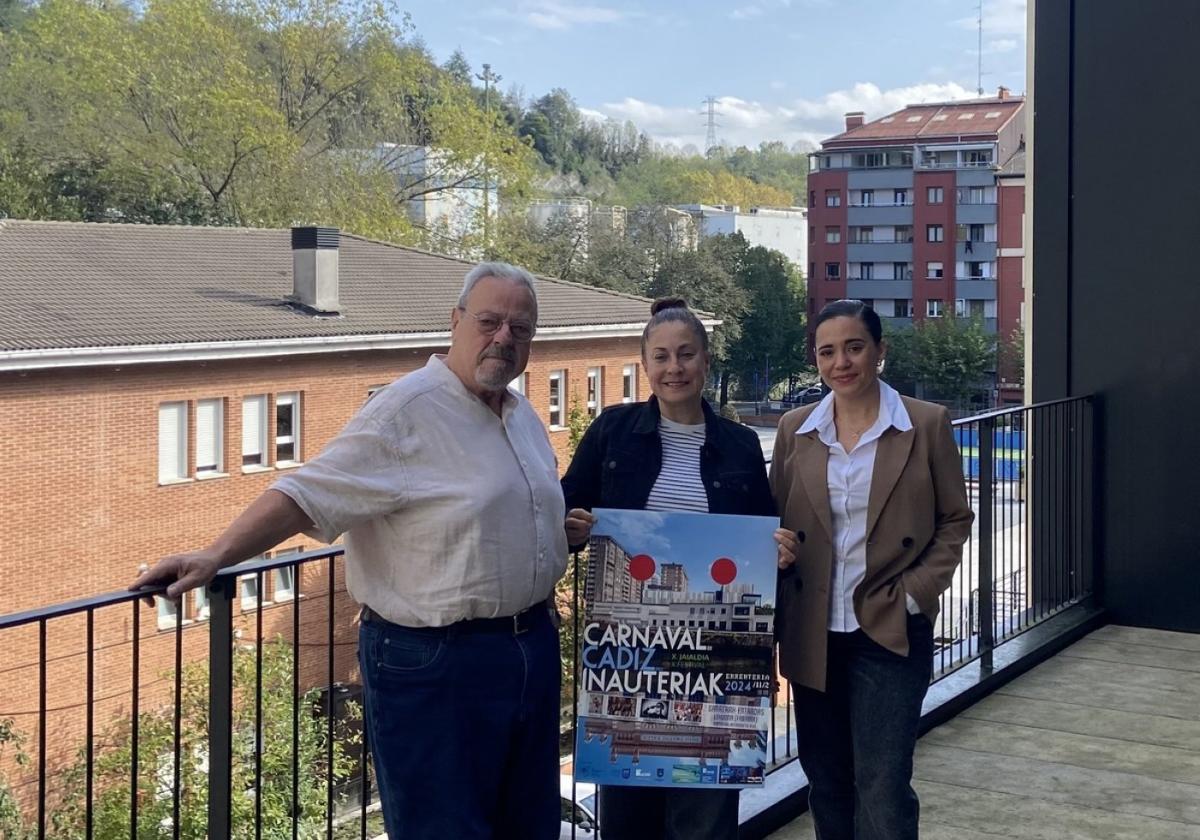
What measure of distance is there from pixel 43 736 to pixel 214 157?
3796 cm

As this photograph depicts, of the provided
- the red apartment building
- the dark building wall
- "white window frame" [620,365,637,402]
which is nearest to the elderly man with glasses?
the dark building wall

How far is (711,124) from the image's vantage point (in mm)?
119688

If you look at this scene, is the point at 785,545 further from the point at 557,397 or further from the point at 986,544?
the point at 557,397

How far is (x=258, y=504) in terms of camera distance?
1972 mm

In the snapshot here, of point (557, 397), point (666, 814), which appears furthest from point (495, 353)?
point (557, 397)

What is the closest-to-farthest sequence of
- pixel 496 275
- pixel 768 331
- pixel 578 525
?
pixel 496 275, pixel 578 525, pixel 768 331

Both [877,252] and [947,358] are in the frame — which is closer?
[947,358]

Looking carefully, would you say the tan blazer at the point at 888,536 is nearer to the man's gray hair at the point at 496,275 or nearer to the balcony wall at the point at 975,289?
the man's gray hair at the point at 496,275

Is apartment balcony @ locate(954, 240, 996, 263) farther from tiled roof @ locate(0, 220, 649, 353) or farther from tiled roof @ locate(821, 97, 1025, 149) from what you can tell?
tiled roof @ locate(0, 220, 649, 353)

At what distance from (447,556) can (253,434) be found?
2261cm

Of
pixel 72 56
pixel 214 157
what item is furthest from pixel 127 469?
pixel 72 56

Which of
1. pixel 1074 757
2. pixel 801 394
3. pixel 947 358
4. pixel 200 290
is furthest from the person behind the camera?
pixel 801 394

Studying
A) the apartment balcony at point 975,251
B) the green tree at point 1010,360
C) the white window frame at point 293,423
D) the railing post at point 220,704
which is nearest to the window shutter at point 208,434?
the white window frame at point 293,423

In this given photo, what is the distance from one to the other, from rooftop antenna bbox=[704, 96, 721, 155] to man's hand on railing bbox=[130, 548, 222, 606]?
360ft
